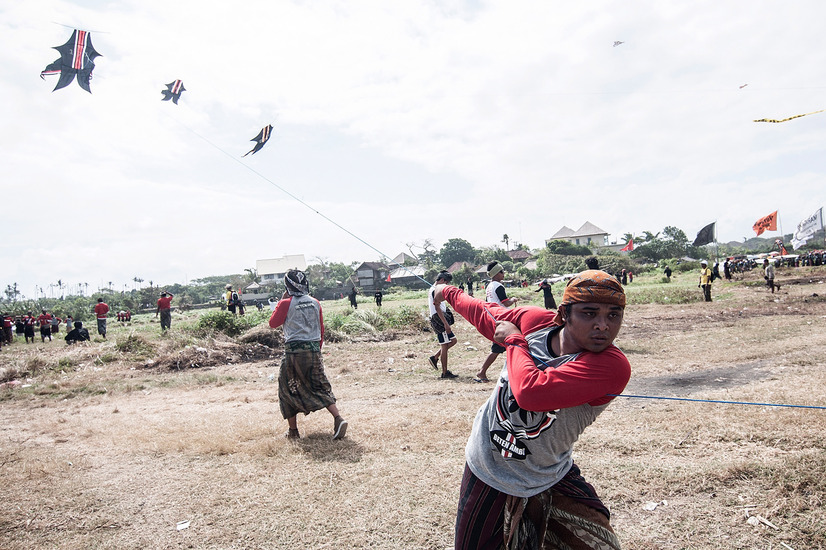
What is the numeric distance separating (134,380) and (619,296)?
11.1m

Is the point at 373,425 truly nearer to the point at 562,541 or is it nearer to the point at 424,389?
the point at 424,389

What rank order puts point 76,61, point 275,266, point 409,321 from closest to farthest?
1. point 76,61
2. point 409,321
3. point 275,266

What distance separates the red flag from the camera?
3088 centimetres

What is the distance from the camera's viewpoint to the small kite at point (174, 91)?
736 cm

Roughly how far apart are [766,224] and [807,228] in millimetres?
2787

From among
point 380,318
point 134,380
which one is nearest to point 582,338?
point 134,380

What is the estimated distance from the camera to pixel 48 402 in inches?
337

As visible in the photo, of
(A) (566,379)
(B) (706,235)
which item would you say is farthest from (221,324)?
(B) (706,235)

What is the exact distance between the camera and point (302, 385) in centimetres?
533

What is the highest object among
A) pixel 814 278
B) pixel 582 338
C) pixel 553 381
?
pixel 582 338

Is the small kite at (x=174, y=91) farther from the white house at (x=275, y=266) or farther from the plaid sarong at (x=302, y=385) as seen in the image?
the white house at (x=275, y=266)

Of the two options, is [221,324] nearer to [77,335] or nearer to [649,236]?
[77,335]

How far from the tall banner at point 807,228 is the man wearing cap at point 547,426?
110 feet

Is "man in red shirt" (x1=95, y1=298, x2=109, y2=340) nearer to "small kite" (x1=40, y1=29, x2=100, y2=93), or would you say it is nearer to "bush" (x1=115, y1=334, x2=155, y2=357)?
"bush" (x1=115, y1=334, x2=155, y2=357)
